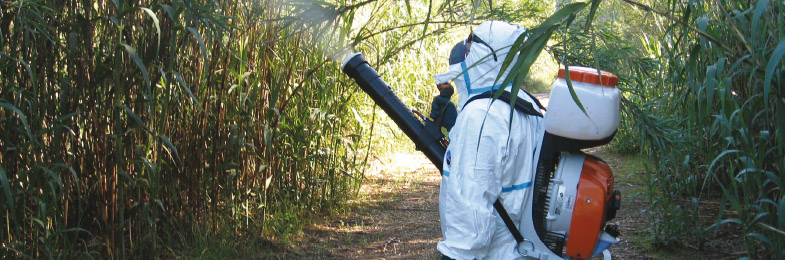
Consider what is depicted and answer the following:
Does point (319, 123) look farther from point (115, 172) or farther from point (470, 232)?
point (470, 232)

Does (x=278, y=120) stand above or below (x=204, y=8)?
below

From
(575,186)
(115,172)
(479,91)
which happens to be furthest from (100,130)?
(575,186)

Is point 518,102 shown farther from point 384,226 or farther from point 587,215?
point 384,226

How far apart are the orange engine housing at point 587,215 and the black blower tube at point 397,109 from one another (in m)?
0.62

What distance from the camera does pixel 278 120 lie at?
A: 13.9 ft

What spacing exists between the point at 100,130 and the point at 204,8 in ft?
2.47

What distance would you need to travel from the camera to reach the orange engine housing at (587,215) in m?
2.38

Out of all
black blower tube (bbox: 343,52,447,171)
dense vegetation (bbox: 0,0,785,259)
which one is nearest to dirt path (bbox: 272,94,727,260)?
dense vegetation (bbox: 0,0,785,259)

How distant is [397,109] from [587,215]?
0.89 metres

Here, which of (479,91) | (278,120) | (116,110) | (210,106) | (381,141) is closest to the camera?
(479,91)

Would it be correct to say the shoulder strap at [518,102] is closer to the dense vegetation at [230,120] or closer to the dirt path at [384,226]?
the dense vegetation at [230,120]

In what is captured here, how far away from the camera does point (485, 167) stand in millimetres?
2412

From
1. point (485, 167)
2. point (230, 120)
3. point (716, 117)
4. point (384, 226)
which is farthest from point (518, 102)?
point (384, 226)

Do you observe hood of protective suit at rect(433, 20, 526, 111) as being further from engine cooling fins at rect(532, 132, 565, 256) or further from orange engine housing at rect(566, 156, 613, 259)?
orange engine housing at rect(566, 156, 613, 259)
